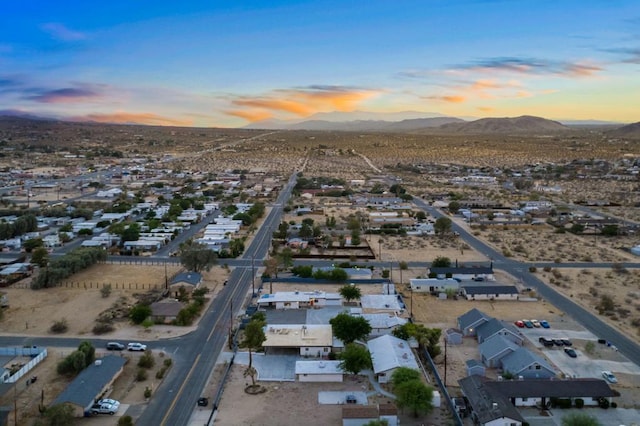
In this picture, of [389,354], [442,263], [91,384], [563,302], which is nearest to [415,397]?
[389,354]

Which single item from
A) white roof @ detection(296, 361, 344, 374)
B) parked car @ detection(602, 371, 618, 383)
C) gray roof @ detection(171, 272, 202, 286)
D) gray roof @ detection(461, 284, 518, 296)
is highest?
gray roof @ detection(171, 272, 202, 286)

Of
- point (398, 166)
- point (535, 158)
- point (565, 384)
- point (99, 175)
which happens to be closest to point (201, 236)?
point (565, 384)

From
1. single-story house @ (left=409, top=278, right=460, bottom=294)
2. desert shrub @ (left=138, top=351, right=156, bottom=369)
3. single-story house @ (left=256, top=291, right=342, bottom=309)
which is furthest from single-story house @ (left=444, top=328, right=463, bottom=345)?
desert shrub @ (left=138, top=351, right=156, bottom=369)

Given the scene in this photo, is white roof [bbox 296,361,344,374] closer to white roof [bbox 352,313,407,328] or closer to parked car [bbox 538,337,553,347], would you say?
white roof [bbox 352,313,407,328]

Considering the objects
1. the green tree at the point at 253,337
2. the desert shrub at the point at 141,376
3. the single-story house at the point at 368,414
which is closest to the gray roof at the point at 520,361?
the single-story house at the point at 368,414

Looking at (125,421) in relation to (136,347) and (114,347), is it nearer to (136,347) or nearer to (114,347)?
(136,347)

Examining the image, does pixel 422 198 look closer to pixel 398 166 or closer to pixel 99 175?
pixel 398 166
